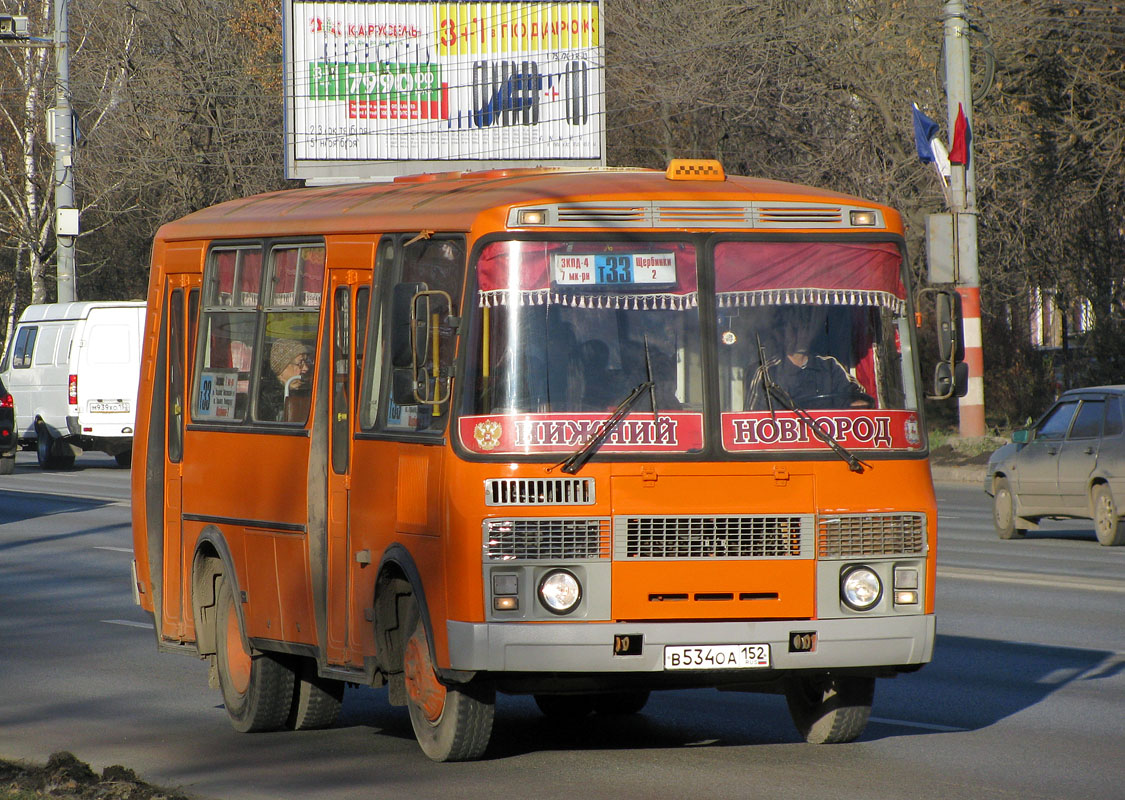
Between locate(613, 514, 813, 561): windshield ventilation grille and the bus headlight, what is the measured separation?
0.20m

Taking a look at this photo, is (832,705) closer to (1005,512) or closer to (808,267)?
(808,267)

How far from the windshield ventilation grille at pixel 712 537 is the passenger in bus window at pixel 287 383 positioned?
195 centimetres

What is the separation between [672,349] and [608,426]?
1.46ft

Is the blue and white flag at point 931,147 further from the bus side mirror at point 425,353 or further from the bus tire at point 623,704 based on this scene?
the bus side mirror at point 425,353

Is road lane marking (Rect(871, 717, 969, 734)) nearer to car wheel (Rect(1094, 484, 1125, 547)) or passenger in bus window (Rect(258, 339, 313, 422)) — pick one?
passenger in bus window (Rect(258, 339, 313, 422))

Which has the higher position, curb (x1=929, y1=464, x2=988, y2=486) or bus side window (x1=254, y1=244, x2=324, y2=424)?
bus side window (x1=254, y1=244, x2=324, y2=424)

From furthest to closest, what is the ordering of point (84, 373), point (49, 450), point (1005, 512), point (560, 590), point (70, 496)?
point (49, 450) → point (84, 373) → point (70, 496) → point (1005, 512) → point (560, 590)

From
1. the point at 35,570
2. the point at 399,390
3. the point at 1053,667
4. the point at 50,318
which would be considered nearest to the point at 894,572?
the point at 399,390

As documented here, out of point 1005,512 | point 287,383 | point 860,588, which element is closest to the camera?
point 860,588

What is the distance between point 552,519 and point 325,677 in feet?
5.88

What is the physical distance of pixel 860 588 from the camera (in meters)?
7.49

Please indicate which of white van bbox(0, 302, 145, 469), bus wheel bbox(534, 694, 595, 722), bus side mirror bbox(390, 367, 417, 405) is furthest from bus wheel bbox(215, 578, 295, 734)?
white van bbox(0, 302, 145, 469)

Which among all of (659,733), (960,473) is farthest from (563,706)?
(960,473)

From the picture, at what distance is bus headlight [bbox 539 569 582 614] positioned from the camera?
23.8ft
